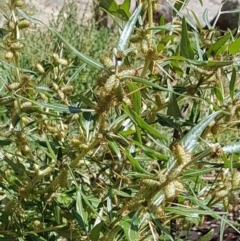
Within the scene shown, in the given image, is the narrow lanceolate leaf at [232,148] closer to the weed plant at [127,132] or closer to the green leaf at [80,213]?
the weed plant at [127,132]

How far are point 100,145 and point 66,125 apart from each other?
0.38 metres

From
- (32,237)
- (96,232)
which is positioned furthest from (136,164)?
(32,237)

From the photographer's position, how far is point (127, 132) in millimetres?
1374

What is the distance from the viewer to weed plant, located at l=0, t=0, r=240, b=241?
123 centimetres

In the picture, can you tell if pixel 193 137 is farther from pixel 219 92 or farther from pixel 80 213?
pixel 80 213

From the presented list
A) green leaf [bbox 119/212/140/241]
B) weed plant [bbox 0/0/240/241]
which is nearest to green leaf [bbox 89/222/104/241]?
weed plant [bbox 0/0/240/241]

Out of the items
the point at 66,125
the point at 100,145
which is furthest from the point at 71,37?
the point at 100,145

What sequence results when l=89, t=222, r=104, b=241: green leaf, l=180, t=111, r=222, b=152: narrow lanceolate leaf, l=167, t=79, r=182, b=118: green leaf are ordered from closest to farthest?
A: l=180, t=111, r=222, b=152: narrow lanceolate leaf < l=167, t=79, r=182, b=118: green leaf < l=89, t=222, r=104, b=241: green leaf

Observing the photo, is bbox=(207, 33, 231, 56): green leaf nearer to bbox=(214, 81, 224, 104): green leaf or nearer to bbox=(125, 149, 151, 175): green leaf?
bbox=(214, 81, 224, 104): green leaf

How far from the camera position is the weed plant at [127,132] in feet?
4.02

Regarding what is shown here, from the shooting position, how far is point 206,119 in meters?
1.24

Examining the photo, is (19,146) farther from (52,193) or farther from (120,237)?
(120,237)

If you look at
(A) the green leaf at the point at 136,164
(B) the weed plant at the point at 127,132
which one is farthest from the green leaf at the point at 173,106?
(A) the green leaf at the point at 136,164

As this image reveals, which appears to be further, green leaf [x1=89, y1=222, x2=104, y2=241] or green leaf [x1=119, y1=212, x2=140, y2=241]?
green leaf [x1=89, y1=222, x2=104, y2=241]
